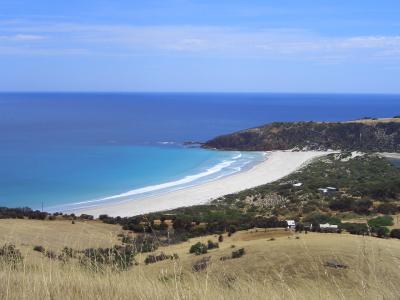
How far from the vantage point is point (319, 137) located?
3465 inches

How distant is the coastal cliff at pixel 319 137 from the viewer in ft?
270

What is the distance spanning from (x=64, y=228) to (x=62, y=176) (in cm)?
3184

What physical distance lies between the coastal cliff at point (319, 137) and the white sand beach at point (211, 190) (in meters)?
10.0

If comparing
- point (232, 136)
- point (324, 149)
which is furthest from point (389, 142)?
point (232, 136)

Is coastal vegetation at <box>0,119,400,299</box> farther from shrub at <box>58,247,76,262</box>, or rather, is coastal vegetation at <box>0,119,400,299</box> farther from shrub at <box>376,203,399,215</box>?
shrub at <box>376,203,399,215</box>

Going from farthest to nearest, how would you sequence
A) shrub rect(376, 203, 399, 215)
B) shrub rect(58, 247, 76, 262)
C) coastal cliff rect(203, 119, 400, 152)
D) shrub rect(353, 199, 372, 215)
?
coastal cliff rect(203, 119, 400, 152), shrub rect(353, 199, 372, 215), shrub rect(376, 203, 399, 215), shrub rect(58, 247, 76, 262)

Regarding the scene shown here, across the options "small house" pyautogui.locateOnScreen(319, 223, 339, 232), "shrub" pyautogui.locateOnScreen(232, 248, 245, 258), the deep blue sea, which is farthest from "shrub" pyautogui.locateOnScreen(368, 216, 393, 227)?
the deep blue sea

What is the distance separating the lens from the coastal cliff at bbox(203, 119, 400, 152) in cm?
8219

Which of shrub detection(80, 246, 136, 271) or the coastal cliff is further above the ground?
shrub detection(80, 246, 136, 271)

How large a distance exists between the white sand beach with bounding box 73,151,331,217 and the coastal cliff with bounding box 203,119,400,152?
32.9 feet

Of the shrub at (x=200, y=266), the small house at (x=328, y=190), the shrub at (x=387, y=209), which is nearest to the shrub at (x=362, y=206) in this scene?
the shrub at (x=387, y=209)

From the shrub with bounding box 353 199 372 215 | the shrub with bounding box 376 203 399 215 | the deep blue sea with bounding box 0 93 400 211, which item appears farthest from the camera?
the deep blue sea with bounding box 0 93 400 211

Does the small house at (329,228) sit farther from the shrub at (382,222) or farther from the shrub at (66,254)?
the shrub at (66,254)

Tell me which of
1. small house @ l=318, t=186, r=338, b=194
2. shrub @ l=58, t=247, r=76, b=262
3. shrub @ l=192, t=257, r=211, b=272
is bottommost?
small house @ l=318, t=186, r=338, b=194
